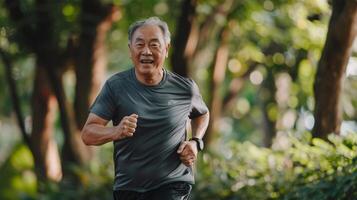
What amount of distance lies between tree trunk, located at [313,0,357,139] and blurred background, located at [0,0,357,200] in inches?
0.5

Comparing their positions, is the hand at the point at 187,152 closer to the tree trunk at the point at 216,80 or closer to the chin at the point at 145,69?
the chin at the point at 145,69

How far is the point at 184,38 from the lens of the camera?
1499 centimetres

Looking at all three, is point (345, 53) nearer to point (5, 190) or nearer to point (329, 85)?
point (329, 85)

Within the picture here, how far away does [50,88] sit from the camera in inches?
761

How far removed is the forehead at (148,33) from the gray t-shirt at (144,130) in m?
0.32

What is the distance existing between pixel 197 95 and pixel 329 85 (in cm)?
394

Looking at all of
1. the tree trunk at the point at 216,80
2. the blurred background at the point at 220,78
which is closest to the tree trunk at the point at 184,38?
the blurred background at the point at 220,78

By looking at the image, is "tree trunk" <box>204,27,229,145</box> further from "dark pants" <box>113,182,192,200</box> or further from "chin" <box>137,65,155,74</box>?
"chin" <box>137,65,155,74</box>

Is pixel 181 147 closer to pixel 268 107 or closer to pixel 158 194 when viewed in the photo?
pixel 158 194

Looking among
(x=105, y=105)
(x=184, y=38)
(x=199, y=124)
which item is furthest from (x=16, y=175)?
(x=105, y=105)

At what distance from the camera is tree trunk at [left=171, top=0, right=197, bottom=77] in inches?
581

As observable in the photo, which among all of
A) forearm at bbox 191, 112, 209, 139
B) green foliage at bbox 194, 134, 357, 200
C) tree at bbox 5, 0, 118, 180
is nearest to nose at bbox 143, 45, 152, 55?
forearm at bbox 191, 112, 209, 139

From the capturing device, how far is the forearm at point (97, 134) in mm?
7039

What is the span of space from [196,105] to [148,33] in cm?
73
